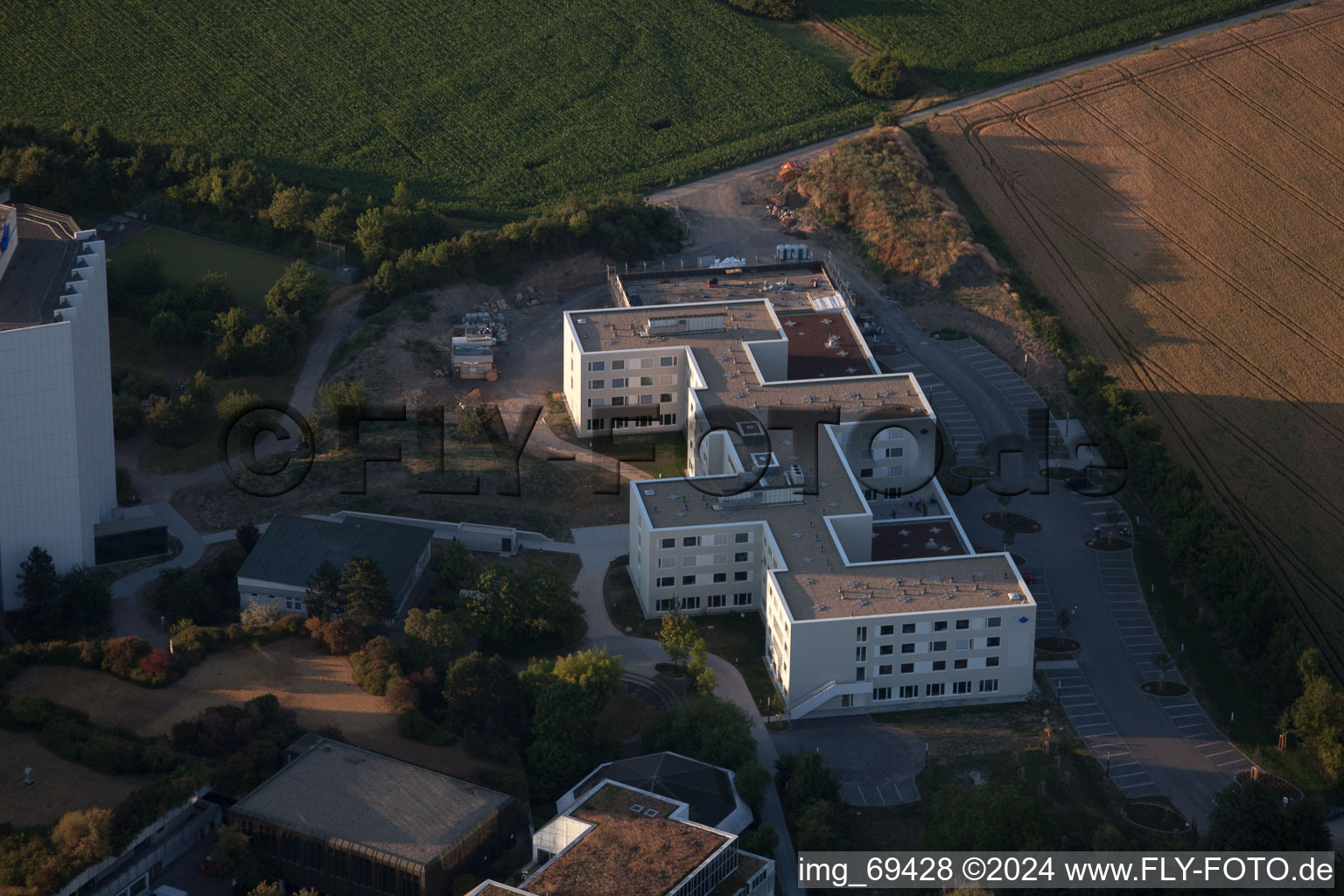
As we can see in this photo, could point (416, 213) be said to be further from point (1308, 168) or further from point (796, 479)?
point (1308, 168)

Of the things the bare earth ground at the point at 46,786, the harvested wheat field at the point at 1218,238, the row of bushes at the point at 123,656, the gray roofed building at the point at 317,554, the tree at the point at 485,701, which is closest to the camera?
the bare earth ground at the point at 46,786

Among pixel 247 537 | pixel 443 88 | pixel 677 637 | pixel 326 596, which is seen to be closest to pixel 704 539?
pixel 677 637

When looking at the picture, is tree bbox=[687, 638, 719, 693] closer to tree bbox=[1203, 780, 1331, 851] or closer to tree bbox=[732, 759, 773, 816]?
tree bbox=[732, 759, 773, 816]

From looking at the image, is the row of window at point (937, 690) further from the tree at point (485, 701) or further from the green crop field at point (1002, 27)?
the green crop field at point (1002, 27)

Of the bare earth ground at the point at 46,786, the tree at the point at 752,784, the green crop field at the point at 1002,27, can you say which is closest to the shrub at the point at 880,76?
the green crop field at the point at 1002,27

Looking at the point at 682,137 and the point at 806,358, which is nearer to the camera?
the point at 806,358

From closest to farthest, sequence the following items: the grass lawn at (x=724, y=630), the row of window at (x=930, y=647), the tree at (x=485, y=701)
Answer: the tree at (x=485, y=701), the row of window at (x=930, y=647), the grass lawn at (x=724, y=630)

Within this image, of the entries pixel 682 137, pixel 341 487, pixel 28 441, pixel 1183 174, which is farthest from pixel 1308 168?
pixel 28 441
